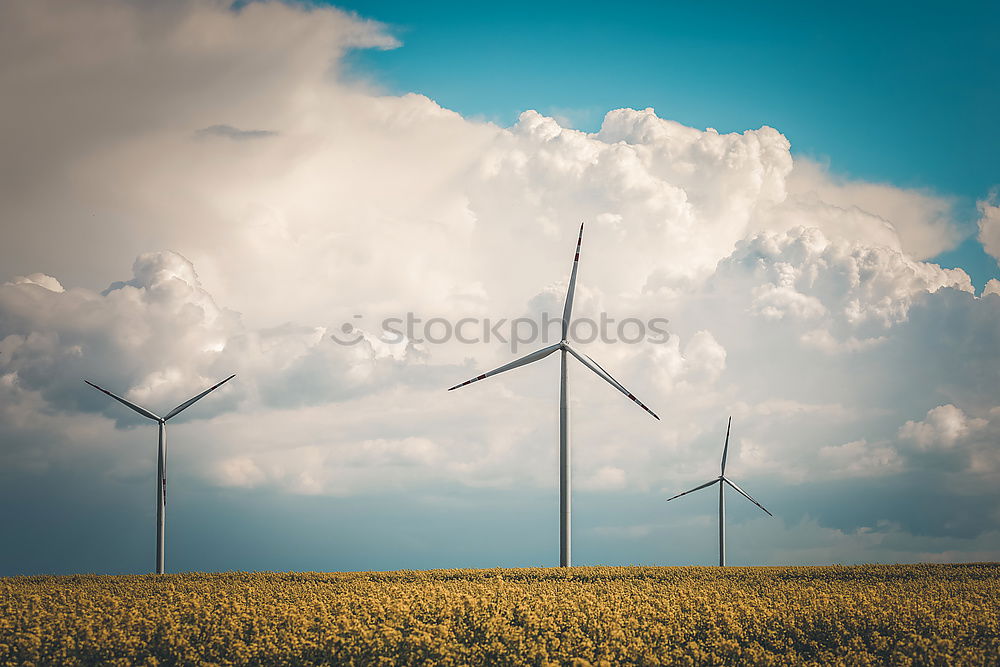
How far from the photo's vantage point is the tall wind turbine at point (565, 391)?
3288 cm

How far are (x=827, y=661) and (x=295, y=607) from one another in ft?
37.2

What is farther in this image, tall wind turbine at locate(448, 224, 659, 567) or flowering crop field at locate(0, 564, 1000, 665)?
tall wind turbine at locate(448, 224, 659, 567)

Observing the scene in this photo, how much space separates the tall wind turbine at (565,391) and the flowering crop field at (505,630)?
1261 centimetres

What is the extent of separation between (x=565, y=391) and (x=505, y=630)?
18532 millimetres

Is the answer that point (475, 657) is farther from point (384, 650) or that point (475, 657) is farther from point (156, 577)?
point (156, 577)

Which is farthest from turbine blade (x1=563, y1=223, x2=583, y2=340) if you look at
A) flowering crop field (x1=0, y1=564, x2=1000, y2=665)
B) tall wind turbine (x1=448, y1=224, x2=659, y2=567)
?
flowering crop field (x1=0, y1=564, x2=1000, y2=665)

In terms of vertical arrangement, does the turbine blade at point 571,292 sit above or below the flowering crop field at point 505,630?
above

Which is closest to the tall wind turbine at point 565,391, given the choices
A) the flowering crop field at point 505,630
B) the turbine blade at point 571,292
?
the turbine blade at point 571,292

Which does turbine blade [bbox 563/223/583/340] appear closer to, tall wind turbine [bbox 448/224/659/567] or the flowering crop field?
tall wind turbine [bbox 448/224/659/567]

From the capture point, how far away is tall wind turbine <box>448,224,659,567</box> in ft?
108

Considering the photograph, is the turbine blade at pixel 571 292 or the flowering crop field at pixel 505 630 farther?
the turbine blade at pixel 571 292

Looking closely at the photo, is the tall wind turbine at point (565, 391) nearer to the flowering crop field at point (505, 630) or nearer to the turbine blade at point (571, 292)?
the turbine blade at point (571, 292)

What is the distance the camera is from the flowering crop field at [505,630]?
53.2ft

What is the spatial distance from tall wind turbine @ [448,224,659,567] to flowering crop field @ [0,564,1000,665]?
12.6 m
